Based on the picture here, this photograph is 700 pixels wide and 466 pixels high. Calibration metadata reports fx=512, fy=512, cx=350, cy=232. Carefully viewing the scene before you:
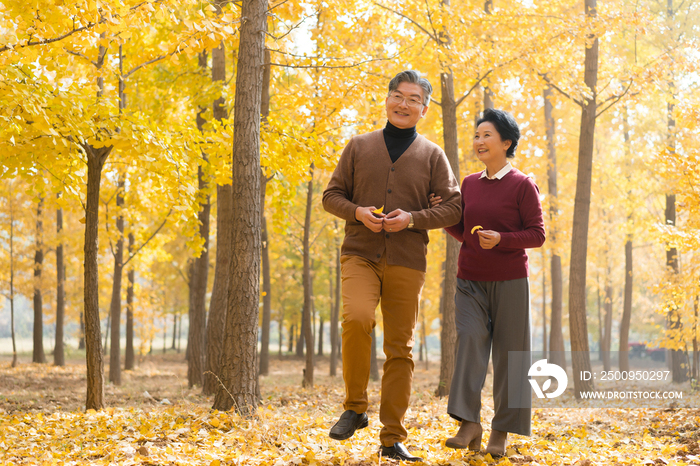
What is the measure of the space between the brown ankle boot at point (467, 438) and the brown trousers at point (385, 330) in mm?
297

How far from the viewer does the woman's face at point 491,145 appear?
11.5ft

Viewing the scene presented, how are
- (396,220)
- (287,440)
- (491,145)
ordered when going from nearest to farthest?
(396,220)
(491,145)
(287,440)

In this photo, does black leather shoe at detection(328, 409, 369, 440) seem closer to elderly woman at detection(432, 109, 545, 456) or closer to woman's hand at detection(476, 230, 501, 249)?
elderly woman at detection(432, 109, 545, 456)

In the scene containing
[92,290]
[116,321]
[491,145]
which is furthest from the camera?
[116,321]

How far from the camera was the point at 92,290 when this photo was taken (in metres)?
5.72

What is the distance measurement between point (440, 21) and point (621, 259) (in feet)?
56.8

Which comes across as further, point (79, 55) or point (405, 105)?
point (79, 55)

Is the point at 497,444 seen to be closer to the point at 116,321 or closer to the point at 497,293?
the point at 497,293

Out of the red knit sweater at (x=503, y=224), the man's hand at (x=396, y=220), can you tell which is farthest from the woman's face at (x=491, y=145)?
the man's hand at (x=396, y=220)

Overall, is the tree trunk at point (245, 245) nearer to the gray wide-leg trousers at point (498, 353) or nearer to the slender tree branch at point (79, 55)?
the gray wide-leg trousers at point (498, 353)

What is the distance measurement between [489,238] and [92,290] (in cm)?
457

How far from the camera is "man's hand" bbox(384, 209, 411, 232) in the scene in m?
3.02

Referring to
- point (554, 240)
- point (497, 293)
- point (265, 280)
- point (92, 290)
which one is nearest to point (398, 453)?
point (497, 293)

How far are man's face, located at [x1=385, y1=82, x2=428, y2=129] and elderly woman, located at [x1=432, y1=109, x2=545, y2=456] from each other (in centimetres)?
51
